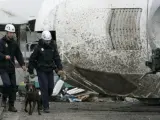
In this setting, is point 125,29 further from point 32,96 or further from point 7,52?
point 7,52

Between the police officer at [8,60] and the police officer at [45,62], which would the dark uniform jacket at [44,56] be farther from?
the police officer at [8,60]

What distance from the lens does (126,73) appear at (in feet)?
35.3

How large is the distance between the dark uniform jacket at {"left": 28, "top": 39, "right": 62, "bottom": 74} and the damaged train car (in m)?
0.23

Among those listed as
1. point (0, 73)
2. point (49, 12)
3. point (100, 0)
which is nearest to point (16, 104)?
point (0, 73)

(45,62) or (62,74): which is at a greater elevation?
(45,62)

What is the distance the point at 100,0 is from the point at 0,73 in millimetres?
2544

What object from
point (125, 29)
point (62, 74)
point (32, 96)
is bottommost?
point (32, 96)

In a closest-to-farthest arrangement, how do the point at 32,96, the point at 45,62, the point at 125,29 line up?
the point at 125,29 → the point at 32,96 → the point at 45,62

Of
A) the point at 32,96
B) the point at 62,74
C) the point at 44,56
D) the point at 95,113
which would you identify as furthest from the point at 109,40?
the point at 32,96

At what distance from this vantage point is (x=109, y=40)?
10.6 metres

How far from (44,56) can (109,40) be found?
1418mm

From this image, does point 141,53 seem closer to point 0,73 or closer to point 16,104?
point 0,73

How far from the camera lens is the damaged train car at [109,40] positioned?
10.5 metres

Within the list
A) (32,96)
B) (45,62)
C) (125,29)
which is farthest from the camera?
(45,62)
